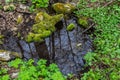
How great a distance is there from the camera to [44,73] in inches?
273

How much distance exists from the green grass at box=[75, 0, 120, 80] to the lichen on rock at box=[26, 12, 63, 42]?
113 cm

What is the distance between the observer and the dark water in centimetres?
764

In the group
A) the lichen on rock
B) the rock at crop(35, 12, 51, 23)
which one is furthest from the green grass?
the rock at crop(35, 12, 51, 23)

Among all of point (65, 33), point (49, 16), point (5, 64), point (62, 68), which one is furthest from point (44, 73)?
point (49, 16)

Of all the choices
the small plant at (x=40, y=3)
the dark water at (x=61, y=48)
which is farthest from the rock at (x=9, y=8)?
the dark water at (x=61, y=48)

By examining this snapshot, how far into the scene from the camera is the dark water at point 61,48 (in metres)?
7.64

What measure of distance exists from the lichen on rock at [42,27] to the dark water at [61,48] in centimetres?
18

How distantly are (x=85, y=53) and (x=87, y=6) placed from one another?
2866 mm

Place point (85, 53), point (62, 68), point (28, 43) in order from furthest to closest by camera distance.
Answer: point (28, 43)
point (85, 53)
point (62, 68)

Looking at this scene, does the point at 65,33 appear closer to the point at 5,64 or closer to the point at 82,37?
the point at 82,37

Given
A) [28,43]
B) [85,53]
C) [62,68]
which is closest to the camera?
[62,68]

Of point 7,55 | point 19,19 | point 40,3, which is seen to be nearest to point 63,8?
point 40,3

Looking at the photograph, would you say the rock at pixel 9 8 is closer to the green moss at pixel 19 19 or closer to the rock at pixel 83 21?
the green moss at pixel 19 19

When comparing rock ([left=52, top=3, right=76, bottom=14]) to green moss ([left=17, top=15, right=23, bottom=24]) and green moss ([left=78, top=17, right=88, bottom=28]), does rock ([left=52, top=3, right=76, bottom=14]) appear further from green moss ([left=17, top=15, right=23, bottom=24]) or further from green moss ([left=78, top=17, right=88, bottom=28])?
green moss ([left=17, top=15, right=23, bottom=24])
